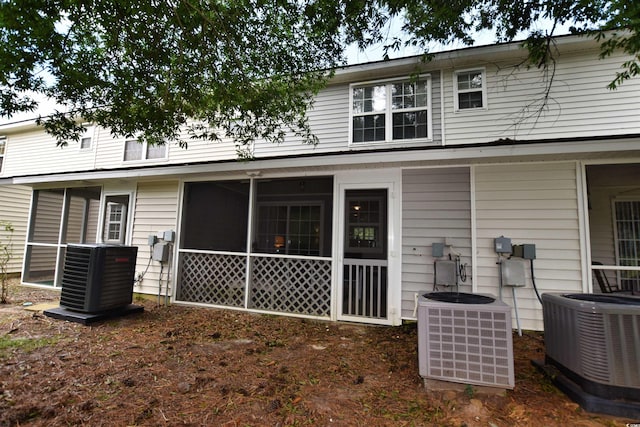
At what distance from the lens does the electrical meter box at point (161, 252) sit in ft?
20.8

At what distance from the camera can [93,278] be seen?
189 inches

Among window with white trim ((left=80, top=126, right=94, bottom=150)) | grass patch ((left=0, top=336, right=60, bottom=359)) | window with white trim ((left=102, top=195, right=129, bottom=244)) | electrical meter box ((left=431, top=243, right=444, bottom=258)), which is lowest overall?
grass patch ((left=0, top=336, right=60, bottom=359))

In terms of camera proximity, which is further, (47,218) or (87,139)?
(47,218)

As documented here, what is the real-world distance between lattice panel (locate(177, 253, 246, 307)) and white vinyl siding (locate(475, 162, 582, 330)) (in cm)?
453

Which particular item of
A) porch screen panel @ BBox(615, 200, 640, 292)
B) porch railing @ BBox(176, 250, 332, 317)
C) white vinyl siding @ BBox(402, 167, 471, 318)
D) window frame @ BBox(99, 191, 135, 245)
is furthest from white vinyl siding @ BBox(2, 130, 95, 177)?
porch screen panel @ BBox(615, 200, 640, 292)

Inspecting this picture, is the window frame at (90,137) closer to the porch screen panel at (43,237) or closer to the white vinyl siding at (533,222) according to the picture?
the porch screen panel at (43,237)

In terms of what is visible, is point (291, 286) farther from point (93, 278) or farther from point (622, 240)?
point (622, 240)

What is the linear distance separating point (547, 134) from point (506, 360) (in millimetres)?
4875

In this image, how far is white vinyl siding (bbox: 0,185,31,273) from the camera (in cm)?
953

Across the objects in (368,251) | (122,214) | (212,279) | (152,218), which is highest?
(122,214)

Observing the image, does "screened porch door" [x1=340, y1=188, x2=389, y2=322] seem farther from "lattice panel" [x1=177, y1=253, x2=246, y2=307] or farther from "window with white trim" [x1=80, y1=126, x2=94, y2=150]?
"window with white trim" [x1=80, y1=126, x2=94, y2=150]

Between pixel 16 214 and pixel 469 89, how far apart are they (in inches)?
572

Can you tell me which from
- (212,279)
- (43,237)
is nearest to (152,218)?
(212,279)

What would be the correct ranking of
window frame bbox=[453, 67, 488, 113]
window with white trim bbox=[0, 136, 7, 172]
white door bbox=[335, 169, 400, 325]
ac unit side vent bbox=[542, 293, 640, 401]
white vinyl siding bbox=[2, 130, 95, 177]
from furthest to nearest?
window with white trim bbox=[0, 136, 7, 172]
white vinyl siding bbox=[2, 130, 95, 177]
window frame bbox=[453, 67, 488, 113]
white door bbox=[335, 169, 400, 325]
ac unit side vent bbox=[542, 293, 640, 401]
